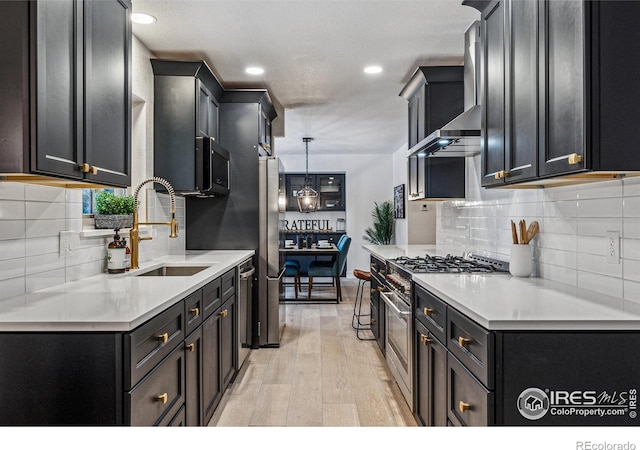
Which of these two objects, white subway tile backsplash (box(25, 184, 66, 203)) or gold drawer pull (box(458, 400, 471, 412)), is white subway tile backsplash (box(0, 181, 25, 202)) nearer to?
white subway tile backsplash (box(25, 184, 66, 203))

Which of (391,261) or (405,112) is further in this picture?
(405,112)

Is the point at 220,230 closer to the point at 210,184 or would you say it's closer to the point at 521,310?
the point at 210,184

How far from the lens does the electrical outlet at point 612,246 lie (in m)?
1.76

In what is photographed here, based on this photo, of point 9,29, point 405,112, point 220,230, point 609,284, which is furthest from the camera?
point 405,112

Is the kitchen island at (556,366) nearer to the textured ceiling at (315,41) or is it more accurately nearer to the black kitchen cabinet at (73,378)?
the black kitchen cabinet at (73,378)

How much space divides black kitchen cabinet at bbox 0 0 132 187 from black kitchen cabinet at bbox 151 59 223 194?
127 cm

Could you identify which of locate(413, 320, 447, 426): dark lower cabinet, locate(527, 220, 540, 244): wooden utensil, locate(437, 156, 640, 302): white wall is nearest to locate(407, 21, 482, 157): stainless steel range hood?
locate(437, 156, 640, 302): white wall

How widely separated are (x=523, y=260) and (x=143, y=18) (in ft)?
9.11

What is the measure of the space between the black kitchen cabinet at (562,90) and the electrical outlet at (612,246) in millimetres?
261

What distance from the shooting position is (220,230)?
4.17 m

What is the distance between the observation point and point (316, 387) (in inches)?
125

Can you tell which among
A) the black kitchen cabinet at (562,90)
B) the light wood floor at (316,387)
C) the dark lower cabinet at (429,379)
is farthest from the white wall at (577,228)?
the light wood floor at (316,387)

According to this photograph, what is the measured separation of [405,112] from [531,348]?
431cm

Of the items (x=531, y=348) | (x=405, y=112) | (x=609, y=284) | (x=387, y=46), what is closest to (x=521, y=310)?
(x=531, y=348)
